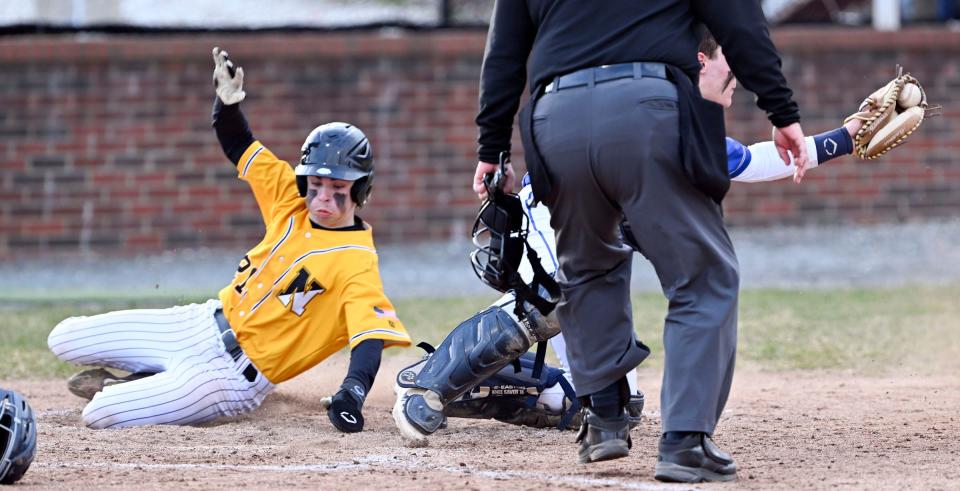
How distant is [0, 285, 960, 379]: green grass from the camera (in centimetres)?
781

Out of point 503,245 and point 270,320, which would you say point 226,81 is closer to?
point 270,320

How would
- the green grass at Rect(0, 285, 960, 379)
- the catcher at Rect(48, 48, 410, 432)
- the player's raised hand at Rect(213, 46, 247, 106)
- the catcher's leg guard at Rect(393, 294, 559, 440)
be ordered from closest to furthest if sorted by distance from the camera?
the catcher's leg guard at Rect(393, 294, 559, 440)
the catcher at Rect(48, 48, 410, 432)
the player's raised hand at Rect(213, 46, 247, 106)
the green grass at Rect(0, 285, 960, 379)

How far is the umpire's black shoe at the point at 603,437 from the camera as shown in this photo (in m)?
4.39

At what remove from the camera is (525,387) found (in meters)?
5.56

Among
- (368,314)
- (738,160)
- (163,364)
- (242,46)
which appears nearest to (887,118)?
(738,160)

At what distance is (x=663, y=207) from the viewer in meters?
4.04

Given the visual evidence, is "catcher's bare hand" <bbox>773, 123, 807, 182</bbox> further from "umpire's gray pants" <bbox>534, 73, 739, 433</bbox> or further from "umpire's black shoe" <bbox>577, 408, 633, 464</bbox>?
"umpire's black shoe" <bbox>577, 408, 633, 464</bbox>

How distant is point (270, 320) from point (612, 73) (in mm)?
2181

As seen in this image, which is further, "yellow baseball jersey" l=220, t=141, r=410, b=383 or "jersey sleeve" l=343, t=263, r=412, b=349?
"yellow baseball jersey" l=220, t=141, r=410, b=383

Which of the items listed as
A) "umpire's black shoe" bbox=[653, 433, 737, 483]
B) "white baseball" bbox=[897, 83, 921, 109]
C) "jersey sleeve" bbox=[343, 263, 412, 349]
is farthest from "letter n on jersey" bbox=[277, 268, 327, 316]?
Result: "white baseball" bbox=[897, 83, 921, 109]

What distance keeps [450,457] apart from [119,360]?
1899 mm

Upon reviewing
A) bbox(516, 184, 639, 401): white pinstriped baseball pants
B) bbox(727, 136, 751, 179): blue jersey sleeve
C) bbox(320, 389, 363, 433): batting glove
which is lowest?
bbox(320, 389, 363, 433): batting glove

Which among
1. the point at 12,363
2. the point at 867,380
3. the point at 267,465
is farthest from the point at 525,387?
the point at 12,363

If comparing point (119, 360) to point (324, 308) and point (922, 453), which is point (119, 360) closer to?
point (324, 308)
